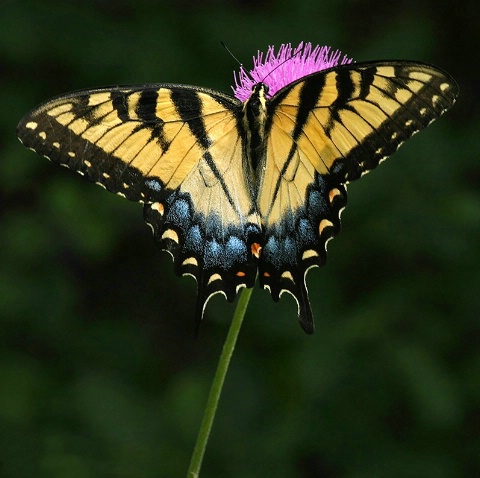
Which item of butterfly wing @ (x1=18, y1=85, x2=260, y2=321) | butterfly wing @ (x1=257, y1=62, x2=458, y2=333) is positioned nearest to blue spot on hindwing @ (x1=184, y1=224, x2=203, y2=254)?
butterfly wing @ (x1=18, y1=85, x2=260, y2=321)

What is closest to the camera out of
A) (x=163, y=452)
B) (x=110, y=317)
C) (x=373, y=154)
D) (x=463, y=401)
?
(x=373, y=154)

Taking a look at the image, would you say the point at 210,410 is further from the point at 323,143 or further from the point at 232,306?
the point at 232,306

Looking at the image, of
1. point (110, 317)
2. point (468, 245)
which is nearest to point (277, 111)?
point (468, 245)

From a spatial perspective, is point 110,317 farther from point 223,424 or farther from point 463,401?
point 463,401

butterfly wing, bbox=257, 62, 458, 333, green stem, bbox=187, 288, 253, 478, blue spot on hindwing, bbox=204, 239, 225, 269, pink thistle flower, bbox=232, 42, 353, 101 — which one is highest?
pink thistle flower, bbox=232, 42, 353, 101

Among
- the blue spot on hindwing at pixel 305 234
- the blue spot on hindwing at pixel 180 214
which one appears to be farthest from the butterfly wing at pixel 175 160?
the blue spot on hindwing at pixel 305 234

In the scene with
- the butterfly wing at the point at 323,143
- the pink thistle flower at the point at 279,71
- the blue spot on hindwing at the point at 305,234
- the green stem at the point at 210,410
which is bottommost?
the green stem at the point at 210,410

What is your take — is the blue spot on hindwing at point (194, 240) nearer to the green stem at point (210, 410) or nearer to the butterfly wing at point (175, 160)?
the butterfly wing at point (175, 160)

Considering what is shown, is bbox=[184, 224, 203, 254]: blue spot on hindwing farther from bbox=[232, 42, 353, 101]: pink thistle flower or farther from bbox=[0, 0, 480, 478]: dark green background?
bbox=[0, 0, 480, 478]: dark green background

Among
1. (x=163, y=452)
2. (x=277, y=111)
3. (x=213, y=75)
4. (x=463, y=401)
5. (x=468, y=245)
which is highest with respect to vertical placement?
(x=213, y=75)
